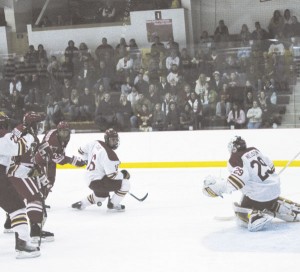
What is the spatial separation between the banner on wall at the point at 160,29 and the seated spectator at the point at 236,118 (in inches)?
67.4

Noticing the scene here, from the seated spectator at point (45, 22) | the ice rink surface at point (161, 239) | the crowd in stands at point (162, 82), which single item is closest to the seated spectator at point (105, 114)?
the crowd in stands at point (162, 82)

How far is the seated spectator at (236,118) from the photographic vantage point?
8.88 metres

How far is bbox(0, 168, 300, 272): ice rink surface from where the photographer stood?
4578 mm

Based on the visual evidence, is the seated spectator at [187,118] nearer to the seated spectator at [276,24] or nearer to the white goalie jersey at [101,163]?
the seated spectator at [276,24]

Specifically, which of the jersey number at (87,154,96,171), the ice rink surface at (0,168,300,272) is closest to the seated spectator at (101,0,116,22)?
the ice rink surface at (0,168,300,272)

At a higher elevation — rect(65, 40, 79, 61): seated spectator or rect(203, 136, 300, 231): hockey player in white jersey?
rect(65, 40, 79, 61): seated spectator

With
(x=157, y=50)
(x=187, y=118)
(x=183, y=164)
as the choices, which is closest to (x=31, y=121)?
(x=183, y=164)

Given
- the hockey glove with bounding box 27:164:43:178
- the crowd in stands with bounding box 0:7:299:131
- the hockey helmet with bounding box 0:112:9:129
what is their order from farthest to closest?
1. the crowd in stands with bounding box 0:7:299:131
2. the hockey glove with bounding box 27:164:43:178
3. the hockey helmet with bounding box 0:112:9:129

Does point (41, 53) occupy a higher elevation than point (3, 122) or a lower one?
higher

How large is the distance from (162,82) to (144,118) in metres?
0.50

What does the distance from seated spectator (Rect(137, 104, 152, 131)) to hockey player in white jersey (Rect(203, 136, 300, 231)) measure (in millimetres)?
3840

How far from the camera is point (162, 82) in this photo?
30.8ft

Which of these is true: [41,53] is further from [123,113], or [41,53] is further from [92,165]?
[92,165]

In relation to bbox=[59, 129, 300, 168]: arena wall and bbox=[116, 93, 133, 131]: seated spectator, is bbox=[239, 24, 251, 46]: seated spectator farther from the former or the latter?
bbox=[116, 93, 133, 131]: seated spectator
